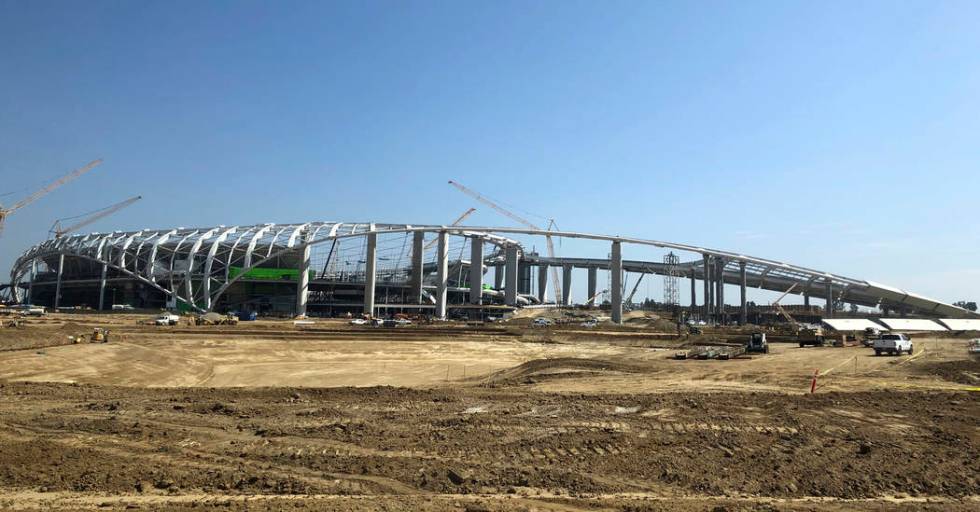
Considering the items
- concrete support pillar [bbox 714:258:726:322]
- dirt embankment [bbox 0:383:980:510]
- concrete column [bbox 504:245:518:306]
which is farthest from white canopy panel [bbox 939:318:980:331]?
dirt embankment [bbox 0:383:980:510]

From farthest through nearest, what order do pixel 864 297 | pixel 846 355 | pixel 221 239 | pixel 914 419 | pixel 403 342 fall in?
1. pixel 864 297
2. pixel 221 239
3. pixel 403 342
4. pixel 846 355
5. pixel 914 419

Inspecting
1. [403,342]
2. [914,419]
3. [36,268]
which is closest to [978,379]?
[914,419]

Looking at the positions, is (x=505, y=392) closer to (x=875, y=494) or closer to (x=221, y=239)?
(x=875, y=494)

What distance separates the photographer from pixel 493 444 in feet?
34.9

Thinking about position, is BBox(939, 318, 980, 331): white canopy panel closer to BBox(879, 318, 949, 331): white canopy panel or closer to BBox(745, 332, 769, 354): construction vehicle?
BBox(879, 318, 949, 331): white canopy panel

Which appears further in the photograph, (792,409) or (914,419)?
(792,409)

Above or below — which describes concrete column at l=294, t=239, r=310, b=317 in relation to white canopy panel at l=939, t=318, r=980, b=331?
above

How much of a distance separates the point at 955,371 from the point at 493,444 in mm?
24429

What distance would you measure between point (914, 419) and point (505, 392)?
10.1m

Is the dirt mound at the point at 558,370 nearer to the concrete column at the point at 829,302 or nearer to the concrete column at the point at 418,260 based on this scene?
the concrete column at the point at 418,260

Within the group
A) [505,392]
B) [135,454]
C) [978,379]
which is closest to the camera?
[135,454]

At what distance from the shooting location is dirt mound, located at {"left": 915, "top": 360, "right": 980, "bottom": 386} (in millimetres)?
22250

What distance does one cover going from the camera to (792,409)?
14.4 m

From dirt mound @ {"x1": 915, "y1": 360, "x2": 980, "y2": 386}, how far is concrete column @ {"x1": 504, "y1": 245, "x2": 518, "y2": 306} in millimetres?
79965
